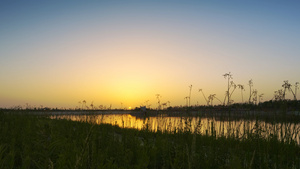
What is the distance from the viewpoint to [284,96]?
21.3 feet

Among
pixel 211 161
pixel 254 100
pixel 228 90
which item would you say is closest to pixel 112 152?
pixel 211 161

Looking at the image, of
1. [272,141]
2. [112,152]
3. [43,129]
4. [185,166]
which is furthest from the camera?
[272,141]

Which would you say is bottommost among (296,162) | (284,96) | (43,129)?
(296,162)

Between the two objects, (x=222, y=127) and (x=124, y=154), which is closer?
(x=124, y=154)

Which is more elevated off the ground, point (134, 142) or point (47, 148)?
point (47, 148)

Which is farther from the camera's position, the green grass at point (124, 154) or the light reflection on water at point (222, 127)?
the light reflection on water at point (222, 127)

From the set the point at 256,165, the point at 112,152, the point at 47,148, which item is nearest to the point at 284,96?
the point at 256,165

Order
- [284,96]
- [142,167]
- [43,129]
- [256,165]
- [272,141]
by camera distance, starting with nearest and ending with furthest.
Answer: [43,129], [142,167], [256,165], [284,96], [272,141]

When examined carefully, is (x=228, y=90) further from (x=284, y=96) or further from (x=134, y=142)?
(x=134, y=142)

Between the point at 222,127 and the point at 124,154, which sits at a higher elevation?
the point at 124,154

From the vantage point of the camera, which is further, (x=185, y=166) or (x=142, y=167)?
(x=185, y=166)

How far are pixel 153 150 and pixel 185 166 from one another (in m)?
0.76

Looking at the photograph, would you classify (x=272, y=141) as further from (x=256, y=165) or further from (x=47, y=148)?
(x=47, y=148)

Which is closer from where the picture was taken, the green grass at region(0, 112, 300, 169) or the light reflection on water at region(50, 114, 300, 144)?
the green grass at region(0, 112, 300, 169)
